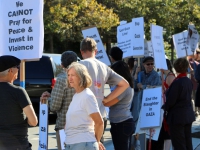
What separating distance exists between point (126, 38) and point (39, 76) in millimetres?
4355

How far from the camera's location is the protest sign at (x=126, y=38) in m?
9.35

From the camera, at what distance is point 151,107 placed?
7961 millimetres

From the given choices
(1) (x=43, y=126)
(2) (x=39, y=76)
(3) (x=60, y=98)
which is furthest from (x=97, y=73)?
(2) (x=39, y=76)

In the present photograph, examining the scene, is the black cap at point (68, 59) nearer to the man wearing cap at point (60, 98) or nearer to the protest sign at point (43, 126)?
the man wearing cap at point (60, 98)

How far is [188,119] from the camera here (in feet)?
24.0

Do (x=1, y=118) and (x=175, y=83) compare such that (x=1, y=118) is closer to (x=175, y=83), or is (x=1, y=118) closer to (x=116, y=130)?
(x=116, y=130)

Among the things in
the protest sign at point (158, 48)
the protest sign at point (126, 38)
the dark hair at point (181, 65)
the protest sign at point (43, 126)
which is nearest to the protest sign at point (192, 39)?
the protest sign at point (126, 38)

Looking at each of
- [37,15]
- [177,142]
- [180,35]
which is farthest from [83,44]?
[180,35]

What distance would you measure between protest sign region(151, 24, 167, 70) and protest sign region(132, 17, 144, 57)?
47cm

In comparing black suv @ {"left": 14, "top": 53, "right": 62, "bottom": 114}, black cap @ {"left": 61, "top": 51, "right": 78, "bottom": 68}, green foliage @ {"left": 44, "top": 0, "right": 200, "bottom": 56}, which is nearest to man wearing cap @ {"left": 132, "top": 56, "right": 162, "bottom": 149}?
black cap @ {"left": 61, "top": 51, "right": 78, "bottom": 68}

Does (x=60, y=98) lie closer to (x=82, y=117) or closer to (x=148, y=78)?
(x=82, y=117)

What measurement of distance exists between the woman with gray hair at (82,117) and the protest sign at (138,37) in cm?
456

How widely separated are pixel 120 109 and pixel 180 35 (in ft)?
19.6

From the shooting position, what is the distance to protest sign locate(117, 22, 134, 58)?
935 cm
